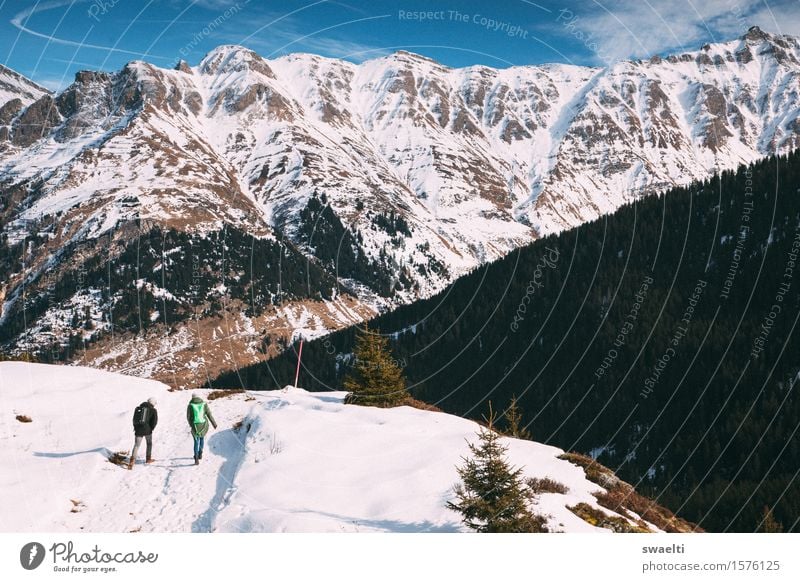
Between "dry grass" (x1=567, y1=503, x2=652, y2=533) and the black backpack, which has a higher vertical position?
the black backpack

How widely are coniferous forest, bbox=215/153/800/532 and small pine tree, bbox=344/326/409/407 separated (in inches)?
1168

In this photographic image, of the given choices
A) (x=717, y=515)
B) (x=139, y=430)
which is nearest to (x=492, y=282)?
(x=717, y=515)

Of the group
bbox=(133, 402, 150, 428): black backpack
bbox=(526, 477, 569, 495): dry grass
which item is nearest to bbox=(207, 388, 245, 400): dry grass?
bbox=(133, 402, 150, 428): black backpack

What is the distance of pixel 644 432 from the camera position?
101 m

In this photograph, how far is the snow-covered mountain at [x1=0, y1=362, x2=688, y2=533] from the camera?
59.5 ft

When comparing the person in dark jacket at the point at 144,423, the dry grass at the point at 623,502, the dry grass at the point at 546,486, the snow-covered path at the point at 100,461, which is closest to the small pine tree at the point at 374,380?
the snow-covered path at the point at 100,461

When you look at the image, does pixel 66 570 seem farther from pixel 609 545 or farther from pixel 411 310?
pixel 411 310

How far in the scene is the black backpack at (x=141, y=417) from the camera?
24.5 m

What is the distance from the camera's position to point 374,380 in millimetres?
33719

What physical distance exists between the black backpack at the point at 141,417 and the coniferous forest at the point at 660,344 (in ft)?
138

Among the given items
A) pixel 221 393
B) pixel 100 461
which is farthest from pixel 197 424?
pixel 221 393

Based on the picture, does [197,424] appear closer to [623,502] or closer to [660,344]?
[623,502]

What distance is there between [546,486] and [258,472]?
961cm

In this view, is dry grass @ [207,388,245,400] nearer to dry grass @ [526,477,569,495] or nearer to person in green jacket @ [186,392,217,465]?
person in green jacket @ [186,392,217,465]
